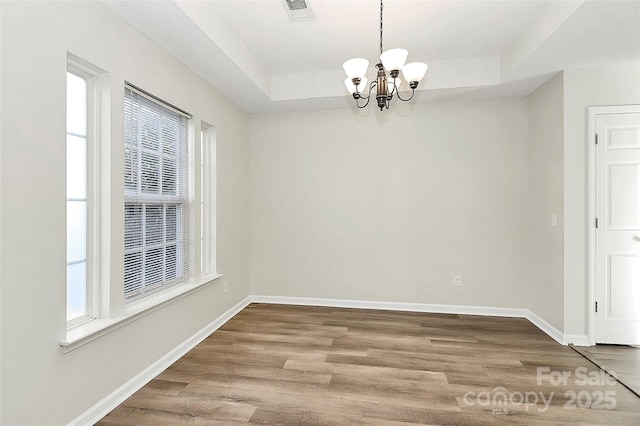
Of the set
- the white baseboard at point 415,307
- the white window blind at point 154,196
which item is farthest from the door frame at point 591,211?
the white window blind at point 154,196

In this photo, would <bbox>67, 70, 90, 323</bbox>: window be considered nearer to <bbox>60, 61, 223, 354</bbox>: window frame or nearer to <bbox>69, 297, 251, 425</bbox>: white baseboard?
<bbox>60, 61, 223, 354</bbox>: window frame

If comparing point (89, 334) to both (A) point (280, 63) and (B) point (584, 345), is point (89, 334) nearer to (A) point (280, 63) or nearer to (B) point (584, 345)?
(A) point (280, 63)

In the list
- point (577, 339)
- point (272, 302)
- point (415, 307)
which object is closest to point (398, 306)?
point (415, 307)

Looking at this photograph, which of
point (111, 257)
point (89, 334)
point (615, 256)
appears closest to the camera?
point (89, 334)

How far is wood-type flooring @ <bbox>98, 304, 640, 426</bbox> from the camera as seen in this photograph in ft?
6.89

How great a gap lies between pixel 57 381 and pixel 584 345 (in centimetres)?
414

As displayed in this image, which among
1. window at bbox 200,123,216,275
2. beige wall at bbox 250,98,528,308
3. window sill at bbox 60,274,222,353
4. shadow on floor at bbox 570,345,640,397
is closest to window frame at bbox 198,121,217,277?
window at bbox 200,123,216,275

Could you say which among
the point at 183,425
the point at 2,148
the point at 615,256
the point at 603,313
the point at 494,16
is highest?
the point at 494,16

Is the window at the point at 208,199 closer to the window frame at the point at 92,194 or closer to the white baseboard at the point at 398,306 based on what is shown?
the white baseboard at the point at 398,306

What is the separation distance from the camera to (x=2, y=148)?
1.54m

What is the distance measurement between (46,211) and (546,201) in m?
4.27

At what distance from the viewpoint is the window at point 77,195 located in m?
2.03

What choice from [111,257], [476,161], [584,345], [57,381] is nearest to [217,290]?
[111,257]

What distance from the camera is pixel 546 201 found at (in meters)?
3.57
